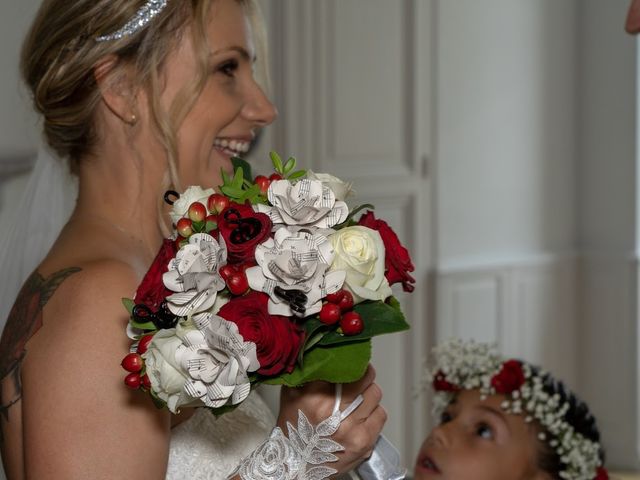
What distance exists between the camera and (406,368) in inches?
198

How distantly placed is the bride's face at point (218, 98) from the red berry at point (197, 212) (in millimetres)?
372

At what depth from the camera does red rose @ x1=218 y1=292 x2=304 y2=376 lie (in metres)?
1.38

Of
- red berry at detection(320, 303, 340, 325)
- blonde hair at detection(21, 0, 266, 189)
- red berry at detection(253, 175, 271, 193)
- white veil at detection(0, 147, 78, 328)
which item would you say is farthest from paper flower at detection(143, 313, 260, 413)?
white veil at detection(0, 147, 78, 328)

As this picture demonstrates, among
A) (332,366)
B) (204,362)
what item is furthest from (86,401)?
(332,366)

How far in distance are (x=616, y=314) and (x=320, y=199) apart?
178 inches

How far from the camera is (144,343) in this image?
1.42 metres

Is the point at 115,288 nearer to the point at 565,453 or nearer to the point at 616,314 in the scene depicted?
the point at 565,453

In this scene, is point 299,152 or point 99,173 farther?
point 299,152

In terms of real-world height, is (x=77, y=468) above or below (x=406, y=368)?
above

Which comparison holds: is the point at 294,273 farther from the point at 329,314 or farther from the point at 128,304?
the point at 128,304

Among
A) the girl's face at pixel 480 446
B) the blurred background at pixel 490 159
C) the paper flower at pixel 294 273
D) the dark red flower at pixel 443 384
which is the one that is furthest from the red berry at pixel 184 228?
the blurred background at pixel 490 159

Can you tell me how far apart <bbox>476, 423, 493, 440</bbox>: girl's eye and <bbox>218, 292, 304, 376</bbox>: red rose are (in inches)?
58.4

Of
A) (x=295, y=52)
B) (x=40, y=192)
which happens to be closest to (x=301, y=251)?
(x=40, y=192)

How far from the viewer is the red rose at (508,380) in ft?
9.14
